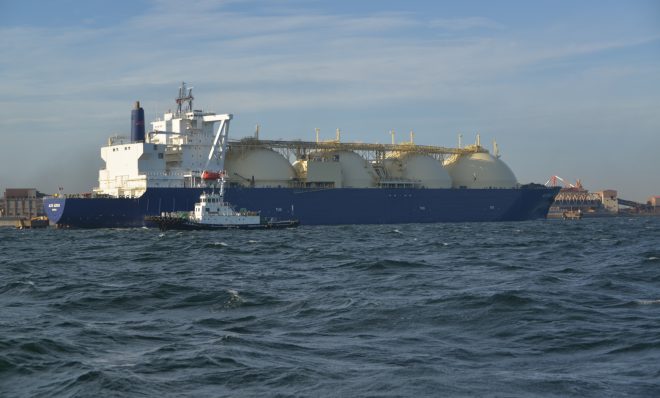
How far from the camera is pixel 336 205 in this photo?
75.4m

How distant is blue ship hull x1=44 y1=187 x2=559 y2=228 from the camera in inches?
2527

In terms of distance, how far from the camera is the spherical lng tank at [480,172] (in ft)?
301

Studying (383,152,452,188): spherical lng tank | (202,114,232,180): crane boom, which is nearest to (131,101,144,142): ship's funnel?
(202,114,232,180): crane boom

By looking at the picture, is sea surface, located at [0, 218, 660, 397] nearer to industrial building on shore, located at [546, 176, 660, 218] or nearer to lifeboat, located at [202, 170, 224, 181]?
lifeboat, located at [202, 170, 224, 181]

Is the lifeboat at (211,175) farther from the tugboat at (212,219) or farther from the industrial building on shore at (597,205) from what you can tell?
the industrial building on shore at (597,205)

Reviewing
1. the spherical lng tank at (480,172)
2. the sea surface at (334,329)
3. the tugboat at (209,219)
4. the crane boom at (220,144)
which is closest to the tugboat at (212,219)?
the tugboat at (209,219)

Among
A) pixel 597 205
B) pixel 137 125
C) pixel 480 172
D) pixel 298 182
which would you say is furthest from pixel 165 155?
pixel 597 205

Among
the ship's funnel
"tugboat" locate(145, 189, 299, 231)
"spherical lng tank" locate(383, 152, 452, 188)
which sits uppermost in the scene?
the ship's funnel

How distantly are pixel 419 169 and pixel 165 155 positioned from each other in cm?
2980

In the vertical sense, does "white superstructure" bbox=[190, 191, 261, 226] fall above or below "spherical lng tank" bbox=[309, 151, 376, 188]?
below

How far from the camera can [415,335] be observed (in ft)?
49.8

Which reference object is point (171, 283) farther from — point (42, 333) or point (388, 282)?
point (42, 333)

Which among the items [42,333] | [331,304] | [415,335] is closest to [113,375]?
[42,333]

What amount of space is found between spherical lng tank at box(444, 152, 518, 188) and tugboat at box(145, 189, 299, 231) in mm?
36267
